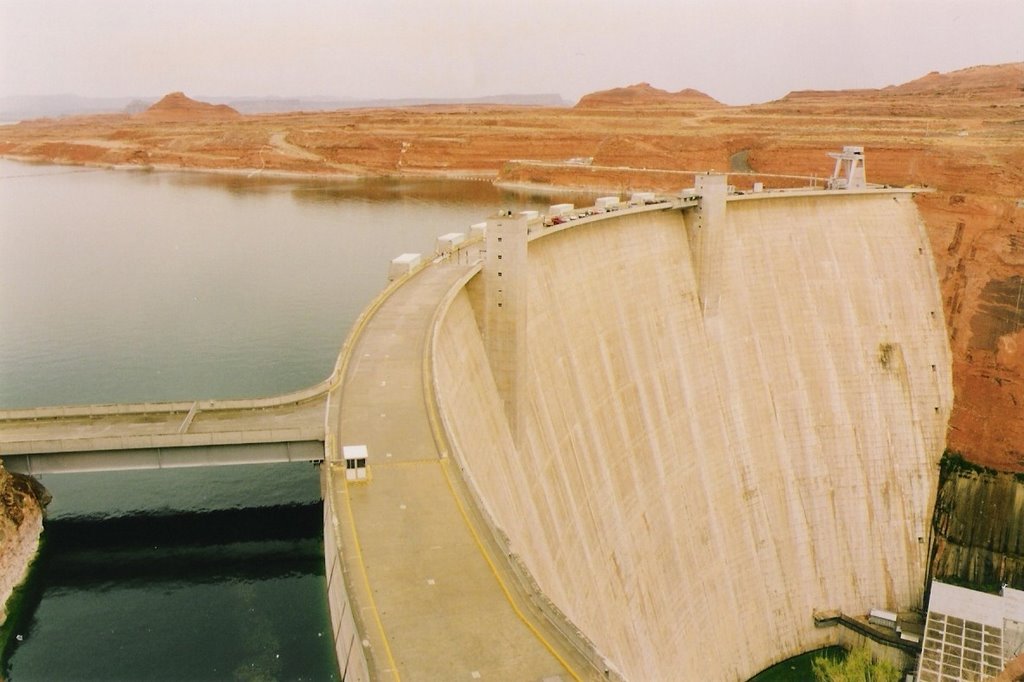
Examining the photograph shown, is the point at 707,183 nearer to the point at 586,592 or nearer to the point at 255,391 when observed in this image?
the point at 586,592

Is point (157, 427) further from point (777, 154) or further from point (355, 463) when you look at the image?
point (777, 154)

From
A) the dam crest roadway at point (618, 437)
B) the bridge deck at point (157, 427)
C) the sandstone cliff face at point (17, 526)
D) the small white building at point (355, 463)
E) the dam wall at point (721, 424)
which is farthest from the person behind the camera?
the dam wall at point (721, 424)

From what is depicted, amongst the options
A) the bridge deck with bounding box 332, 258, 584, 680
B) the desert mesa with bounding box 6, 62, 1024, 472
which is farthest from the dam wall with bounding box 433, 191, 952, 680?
the desert mesa with bounding box 6, 62, 1024, 472

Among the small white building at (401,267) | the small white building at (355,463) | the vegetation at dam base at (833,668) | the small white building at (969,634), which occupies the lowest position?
the vegetation at dam base at (833,668)

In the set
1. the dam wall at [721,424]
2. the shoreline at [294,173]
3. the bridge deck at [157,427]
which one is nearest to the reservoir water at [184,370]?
the bridge deck at [157,427]

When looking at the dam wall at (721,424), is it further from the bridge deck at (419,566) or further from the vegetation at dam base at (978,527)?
the bridge deck at (419,566)

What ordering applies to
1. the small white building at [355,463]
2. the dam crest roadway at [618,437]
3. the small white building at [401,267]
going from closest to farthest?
1. the dam crest roadway at [618,437]
2. the small white building at [355,463]
3. the small white building at [401,267]
